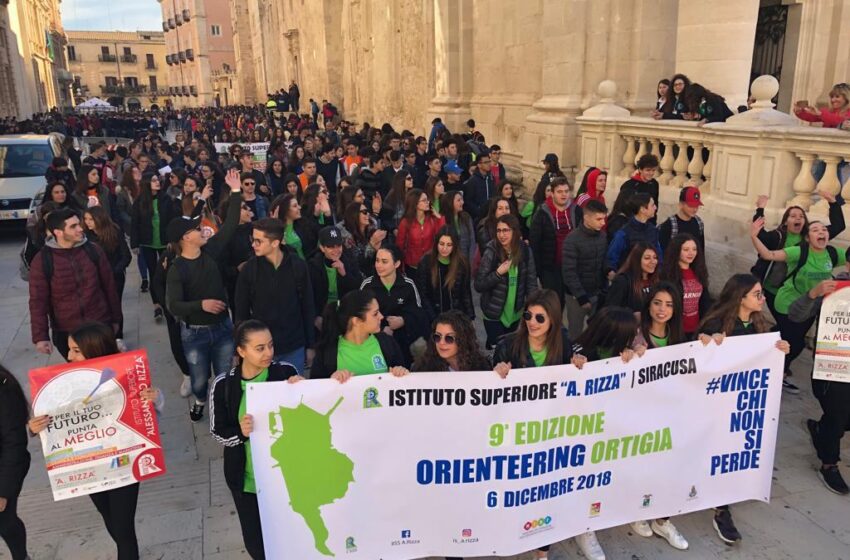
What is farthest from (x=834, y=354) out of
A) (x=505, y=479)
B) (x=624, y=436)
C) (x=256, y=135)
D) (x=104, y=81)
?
(x=104, y=81)

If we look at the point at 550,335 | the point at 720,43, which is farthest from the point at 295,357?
the point at 720,43

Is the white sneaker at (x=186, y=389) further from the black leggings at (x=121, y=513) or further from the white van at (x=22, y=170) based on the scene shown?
the white van at (x=22, y=170)

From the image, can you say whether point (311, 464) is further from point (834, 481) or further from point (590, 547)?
point (834, 481)

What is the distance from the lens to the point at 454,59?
676 inches

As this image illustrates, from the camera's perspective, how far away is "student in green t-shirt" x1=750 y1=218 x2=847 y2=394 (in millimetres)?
5516

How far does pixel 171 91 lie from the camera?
92750mm

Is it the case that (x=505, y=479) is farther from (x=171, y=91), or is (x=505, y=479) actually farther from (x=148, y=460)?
(x=171, y=91)

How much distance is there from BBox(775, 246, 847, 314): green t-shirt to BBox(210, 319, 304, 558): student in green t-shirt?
429 centimetres

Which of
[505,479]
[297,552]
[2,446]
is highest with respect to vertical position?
[2,446]

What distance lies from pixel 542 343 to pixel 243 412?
175 centimetres

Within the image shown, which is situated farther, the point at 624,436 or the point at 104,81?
the point at 104,81

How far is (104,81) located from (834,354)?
121 meters

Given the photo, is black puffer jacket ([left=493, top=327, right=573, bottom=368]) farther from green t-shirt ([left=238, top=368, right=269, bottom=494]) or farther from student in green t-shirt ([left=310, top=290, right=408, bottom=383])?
green t-shirt ([left=238, top=368, right=269, bottom=494])

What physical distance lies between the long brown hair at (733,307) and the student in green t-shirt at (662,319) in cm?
26
